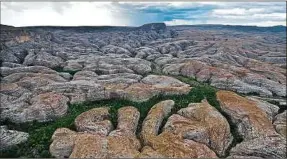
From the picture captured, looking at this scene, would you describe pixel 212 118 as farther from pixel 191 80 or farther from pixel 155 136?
pixel 191 80

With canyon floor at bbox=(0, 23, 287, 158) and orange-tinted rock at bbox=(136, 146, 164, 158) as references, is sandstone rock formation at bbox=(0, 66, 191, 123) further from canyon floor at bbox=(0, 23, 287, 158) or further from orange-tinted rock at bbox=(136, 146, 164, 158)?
orange-tinted rock at bbox=(136, 146, 164, 158)

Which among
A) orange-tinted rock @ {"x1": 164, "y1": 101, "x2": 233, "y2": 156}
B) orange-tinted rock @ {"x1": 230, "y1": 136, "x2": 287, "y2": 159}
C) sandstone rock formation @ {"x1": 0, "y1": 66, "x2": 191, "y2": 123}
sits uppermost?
sandstone rock formation @ {"x1": 0, "y1": 66, "x2": 191, "y2": 123}

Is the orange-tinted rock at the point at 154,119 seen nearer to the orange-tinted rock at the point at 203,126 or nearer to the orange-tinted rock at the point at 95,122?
the orange-tinted rock at the point at 203,126

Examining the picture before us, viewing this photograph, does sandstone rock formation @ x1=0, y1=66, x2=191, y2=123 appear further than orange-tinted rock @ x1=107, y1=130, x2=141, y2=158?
Yes

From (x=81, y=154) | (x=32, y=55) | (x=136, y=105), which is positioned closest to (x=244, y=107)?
(x=136, y=105)

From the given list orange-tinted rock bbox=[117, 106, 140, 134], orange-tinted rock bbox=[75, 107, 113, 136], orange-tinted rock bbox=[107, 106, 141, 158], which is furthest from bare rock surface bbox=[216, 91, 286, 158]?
orange-tinted rock bbox=[75, 107, 113, 136]
